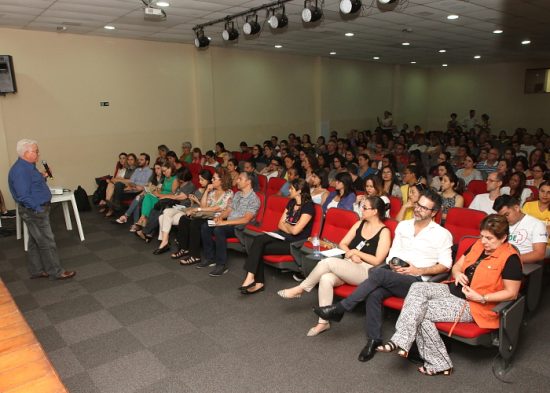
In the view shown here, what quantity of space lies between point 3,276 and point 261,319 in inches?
131

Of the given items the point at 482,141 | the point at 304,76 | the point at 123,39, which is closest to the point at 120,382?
the point at 123,39

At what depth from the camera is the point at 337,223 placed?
14.4 feet

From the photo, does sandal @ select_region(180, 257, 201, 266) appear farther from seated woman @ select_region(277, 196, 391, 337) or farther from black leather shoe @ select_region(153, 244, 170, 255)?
seated woman @ select_region(277, 196, 391, 337)

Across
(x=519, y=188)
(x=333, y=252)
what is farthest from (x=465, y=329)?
(x=519, y=188)

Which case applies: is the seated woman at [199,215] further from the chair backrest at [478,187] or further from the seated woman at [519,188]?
the seated woman at [519,188]

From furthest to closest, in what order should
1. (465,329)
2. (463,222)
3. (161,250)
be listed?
1. (161,250)
2. (463,222)
3. (465,329)

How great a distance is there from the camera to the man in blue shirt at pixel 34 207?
453cm

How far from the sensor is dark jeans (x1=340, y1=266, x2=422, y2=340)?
326 cm

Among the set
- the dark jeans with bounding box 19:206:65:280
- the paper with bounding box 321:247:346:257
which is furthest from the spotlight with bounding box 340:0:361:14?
the dark jeans with bounding box 19:206:65:280

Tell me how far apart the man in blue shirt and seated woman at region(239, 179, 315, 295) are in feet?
7.21

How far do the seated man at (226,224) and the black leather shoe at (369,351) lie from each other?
A: 2.17 meters

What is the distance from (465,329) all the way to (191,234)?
136 inches

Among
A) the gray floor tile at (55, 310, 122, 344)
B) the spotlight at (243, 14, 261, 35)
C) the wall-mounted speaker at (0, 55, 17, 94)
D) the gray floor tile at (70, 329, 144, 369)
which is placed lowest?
the gray floor tile at (70, 329, 144, 369)

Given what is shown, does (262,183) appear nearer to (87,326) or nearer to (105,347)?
(87,326)
